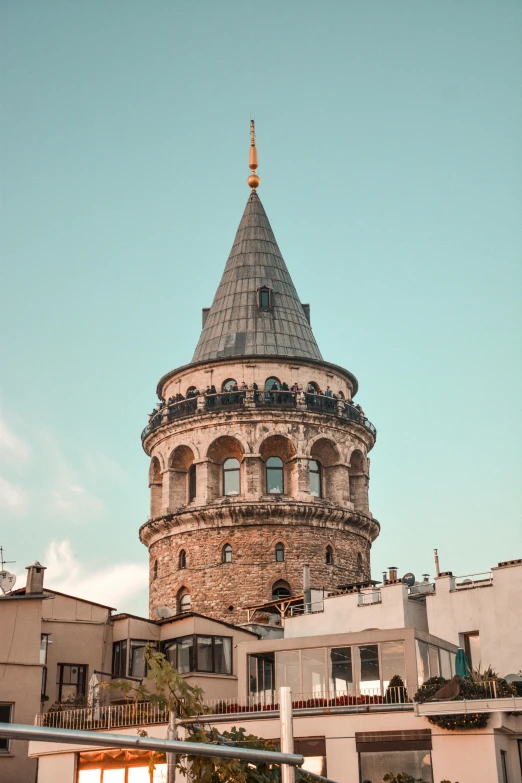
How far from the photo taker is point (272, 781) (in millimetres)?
16625

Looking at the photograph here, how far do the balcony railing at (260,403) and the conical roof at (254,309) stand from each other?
101 inches

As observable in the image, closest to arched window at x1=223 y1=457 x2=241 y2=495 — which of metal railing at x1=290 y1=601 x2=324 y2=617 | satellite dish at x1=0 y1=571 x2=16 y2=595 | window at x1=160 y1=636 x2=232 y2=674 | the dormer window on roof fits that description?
metal railing at x1=290 y1=601 x2=324 y2=617

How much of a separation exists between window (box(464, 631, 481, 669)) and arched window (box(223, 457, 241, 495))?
1712 centimetres

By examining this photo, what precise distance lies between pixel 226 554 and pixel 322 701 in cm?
2264

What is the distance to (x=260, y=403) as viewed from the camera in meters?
53.3

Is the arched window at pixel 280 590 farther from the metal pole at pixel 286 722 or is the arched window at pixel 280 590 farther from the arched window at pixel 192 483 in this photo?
the metal pole at pixel 286 722

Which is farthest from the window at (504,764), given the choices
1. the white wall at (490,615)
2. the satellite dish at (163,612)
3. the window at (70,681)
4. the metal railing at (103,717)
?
the satellite dish at (163,612)

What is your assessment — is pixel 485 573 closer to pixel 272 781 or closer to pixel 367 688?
pixel 367 688

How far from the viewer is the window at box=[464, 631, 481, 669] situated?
38500mm

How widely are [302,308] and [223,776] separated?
1770 inches

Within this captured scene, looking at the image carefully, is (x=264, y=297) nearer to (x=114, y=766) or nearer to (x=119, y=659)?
(x=119, y=659)

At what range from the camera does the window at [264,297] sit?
57.9 metres

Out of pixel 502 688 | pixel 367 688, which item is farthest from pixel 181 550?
pixel 502 688

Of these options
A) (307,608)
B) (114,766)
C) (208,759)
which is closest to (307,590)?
(307,608)
